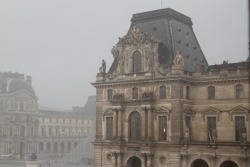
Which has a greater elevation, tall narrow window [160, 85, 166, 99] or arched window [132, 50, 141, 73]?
arched window [132, 50, 141, 73]

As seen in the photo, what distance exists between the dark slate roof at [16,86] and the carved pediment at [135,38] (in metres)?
72.2

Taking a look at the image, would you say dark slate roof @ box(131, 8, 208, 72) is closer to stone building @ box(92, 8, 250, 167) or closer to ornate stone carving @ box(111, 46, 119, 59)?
stone building @ box(92, 8, 250, 167)

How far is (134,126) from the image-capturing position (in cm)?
5675

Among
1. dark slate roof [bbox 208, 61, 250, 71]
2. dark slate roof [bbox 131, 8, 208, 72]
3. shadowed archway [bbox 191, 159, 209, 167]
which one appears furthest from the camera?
dark slate roof [bbox 131, 8, 208, 72]

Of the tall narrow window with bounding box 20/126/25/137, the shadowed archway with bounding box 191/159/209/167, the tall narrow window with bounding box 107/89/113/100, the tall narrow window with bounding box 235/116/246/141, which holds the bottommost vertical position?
the shadowed archway with bounding box 191/159/209/167

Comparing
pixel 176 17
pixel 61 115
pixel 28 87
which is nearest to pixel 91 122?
pixel 61 115

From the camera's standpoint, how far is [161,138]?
54500mm

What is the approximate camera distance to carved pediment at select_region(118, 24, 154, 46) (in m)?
56.9

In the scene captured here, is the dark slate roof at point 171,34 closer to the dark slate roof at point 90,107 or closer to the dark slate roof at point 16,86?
the dark slate roof at point 16,86

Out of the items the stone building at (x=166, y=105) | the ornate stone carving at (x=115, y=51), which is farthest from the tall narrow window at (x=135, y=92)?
the ornate stone carving at (x=115, y=51)

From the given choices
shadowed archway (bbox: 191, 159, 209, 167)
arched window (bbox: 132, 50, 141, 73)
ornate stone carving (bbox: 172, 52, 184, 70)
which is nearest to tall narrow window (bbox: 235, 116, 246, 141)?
shadowed archway (bbox: 191, 159, 209, 167)

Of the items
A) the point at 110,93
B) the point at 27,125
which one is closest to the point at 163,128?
the point at 110,93

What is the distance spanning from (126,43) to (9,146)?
239ft

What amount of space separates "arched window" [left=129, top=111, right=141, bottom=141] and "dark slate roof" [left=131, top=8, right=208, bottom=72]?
7188 mm
